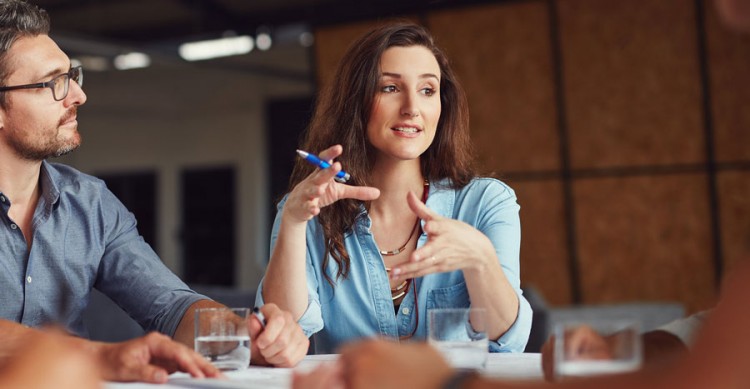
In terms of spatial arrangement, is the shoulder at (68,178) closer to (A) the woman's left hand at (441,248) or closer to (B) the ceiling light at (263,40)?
(A) the woman's left hand at (441,248)

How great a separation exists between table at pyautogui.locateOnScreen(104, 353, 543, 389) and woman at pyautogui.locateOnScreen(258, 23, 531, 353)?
12.7 inches

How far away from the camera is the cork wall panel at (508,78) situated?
6.29 metres

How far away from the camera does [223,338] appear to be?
5.12 feet

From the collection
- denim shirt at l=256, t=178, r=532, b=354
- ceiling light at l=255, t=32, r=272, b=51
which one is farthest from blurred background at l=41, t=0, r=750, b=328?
denim shirt at l=256, t=178, r=532, b=354

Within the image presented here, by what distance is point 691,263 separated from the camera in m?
5.95

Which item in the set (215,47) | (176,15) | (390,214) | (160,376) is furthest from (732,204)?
(176,15)

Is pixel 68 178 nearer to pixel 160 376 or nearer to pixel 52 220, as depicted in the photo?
pixel 52 220

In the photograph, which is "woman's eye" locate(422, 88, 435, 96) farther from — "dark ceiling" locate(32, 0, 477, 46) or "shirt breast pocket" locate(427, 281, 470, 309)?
"dark ceiling" locate(32, 0, 477, 46)

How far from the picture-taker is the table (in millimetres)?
1343

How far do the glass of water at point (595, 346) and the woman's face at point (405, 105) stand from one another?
4.32 ft

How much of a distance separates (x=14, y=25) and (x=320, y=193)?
1105 mm

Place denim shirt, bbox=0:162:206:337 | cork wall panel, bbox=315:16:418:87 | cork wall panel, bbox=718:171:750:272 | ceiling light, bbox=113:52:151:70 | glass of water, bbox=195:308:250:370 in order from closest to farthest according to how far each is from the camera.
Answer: glass of water, bbox=195:308:250:370 → denim shirt, bbox=0:162:206:337 → cork wall panel, bbox=718:171:750:272 → cork wall panel, bbox=315:16:418:87 → ceiling light, bbox=113:52:151:70

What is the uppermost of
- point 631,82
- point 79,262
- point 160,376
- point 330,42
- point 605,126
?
point 330,42

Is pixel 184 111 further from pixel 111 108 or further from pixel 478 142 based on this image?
pixel 478 142
